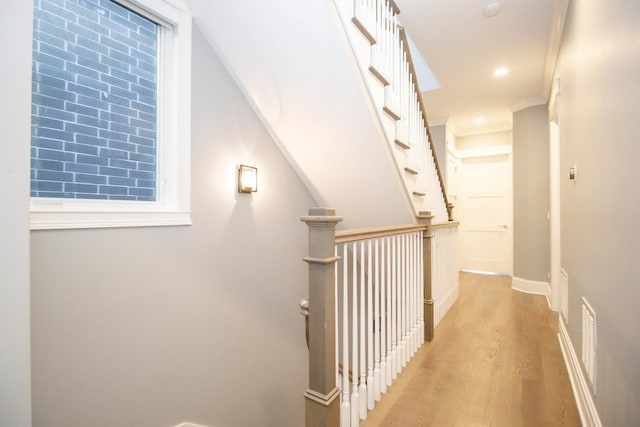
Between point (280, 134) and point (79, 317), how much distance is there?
1718mm

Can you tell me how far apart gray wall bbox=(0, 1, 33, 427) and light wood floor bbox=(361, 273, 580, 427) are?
148 centimetres

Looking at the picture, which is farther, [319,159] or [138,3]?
[319,159]

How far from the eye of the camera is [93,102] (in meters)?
1.67

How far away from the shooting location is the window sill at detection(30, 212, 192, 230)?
138 centimetres

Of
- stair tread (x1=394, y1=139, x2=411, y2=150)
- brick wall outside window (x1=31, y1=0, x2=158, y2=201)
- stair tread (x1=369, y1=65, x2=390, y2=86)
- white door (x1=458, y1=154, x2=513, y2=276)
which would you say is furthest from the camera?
white door (x1=458, y1=154, x2=513, y2=276)

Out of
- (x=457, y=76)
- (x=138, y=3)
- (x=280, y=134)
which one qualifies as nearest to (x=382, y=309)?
(x=280, y=134)

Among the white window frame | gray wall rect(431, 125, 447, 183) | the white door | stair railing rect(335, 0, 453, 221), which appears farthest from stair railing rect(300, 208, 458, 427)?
the white door

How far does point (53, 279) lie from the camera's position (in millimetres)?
1415

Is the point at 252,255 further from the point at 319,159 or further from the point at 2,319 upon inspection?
the point at 2,319

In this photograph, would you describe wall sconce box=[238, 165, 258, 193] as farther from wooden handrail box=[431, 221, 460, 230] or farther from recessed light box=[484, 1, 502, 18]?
recessed light box=[484, 1, 502, 18]

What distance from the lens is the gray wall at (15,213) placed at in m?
1.12

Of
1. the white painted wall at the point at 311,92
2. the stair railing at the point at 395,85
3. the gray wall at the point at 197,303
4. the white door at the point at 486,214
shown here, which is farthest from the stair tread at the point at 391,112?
the white door at the point at 486,214

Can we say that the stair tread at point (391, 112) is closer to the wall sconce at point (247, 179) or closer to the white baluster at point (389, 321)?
the white baluster at point (389, 321)

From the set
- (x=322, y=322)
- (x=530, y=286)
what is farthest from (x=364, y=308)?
(x=530, y=286)
